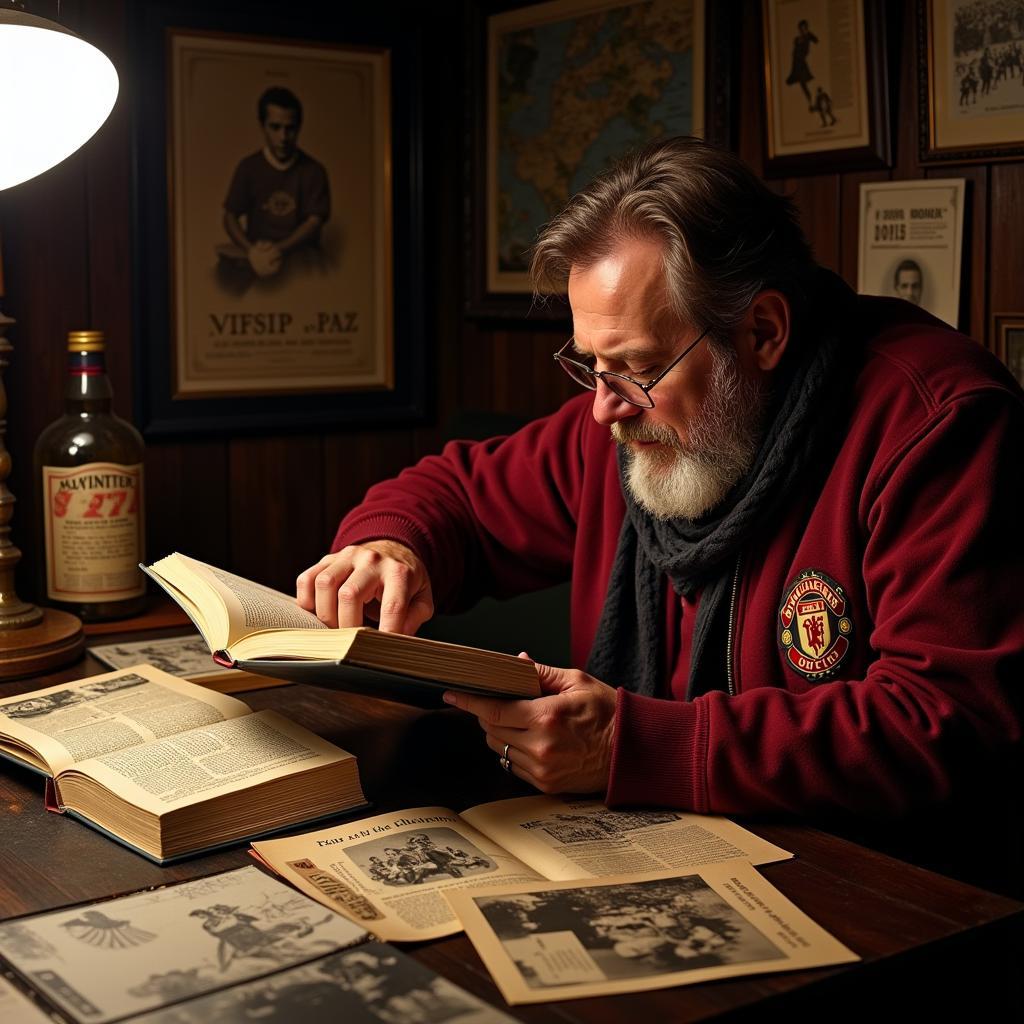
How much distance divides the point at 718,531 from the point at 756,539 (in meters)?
0.06

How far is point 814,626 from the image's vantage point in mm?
1566

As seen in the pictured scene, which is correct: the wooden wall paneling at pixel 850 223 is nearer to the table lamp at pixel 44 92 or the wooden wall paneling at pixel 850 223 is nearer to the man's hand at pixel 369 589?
the man's hand at pixel 369 589

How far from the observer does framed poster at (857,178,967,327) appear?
2.05 metres

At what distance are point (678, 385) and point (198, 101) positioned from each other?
141cm

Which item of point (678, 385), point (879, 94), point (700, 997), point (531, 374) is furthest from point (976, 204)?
point (700, 997)

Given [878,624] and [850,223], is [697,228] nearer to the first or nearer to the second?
[878,624]

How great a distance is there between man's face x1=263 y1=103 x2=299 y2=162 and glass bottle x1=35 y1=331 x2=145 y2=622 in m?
0.66

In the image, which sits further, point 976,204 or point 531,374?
point 531,374

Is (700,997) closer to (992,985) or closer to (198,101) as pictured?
(992,985)

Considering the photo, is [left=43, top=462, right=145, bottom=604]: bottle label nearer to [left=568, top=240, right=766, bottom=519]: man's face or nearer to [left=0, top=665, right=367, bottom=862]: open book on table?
[left=0, top=665, right=367, bottom=862]: open book on table

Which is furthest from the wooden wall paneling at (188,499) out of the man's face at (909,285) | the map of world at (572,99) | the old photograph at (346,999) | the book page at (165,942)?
the old photograph at (346,999)

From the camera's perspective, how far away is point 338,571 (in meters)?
1.69

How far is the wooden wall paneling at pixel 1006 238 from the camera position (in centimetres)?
198

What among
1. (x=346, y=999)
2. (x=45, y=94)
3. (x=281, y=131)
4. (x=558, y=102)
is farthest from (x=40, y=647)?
(x=558, y=102)
